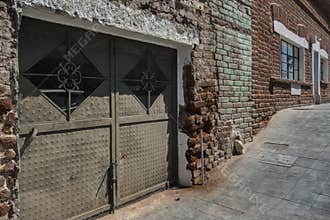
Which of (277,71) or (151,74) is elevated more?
(277,71)

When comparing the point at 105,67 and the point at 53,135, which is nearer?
the point at 53,135

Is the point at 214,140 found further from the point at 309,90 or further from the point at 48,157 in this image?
the point at 309,90

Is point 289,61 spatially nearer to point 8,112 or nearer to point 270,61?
point 270,61

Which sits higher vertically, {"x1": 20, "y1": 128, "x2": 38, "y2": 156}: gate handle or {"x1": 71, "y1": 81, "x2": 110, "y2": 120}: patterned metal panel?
{"x1": 71, "y1": 81, "x2": 110, "y2": 120}: patterned metal panel

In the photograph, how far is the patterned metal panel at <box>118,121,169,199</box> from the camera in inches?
135

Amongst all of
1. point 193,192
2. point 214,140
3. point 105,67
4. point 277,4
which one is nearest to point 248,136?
point 214,140

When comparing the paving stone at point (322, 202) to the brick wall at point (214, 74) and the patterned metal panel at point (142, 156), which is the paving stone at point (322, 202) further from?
the patterned metal panel at point (142, 156)

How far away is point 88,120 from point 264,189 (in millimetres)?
2438

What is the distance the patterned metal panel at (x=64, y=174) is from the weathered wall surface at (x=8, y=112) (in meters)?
0.32

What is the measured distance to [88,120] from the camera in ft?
9.83

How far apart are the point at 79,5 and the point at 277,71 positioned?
612 cm

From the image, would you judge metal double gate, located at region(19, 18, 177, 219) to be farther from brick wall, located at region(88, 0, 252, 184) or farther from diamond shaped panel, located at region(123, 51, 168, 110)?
brick wall, located at region(88, 0, 252, 184)

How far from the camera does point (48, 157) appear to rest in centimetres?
265

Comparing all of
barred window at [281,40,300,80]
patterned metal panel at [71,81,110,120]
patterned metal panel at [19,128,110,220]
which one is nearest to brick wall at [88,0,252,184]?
patterned metal panel at [71,81,110,120]
